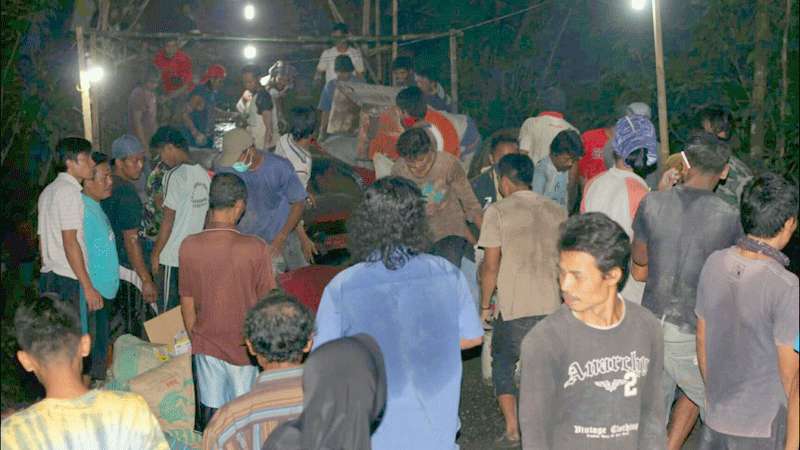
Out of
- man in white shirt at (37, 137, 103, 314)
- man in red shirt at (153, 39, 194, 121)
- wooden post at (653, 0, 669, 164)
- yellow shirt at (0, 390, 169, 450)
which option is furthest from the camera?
man in red shirt at (153, 39, 194, 121)

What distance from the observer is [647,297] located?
6.38 metres

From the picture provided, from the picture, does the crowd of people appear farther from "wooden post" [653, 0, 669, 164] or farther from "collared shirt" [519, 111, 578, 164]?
"wooden post" [653, 0, 669, 164]

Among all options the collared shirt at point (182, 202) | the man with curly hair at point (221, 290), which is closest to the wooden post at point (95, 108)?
the collared shirt at point (182, 202)

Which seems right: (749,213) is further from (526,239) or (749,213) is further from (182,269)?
(182,269)

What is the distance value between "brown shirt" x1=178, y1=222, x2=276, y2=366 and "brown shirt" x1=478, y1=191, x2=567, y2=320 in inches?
66.3

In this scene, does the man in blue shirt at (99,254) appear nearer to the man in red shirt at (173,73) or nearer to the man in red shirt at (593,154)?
the man in red shirt at (593,154)

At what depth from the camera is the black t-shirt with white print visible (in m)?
4.17

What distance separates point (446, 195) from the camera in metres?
8.40

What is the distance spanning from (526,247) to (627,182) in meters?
0.74

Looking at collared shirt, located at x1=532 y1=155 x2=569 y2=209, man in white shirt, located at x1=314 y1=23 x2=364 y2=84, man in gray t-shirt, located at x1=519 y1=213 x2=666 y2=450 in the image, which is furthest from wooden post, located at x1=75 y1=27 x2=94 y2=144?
man in gray t-shirt, located at x1=519 y1=213 x2=666 y2=450

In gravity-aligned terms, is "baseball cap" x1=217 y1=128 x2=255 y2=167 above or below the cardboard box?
above

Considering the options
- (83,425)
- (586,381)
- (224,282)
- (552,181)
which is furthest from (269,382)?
(552,181)

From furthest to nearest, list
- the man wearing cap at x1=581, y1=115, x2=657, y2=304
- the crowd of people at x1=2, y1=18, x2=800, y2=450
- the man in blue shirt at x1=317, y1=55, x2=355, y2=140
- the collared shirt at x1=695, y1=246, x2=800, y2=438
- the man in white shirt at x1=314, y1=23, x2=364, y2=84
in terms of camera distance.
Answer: the man in white shirt at x1=314, y1=23, x2=364, y2=84, the man in blue shirt at x1=317, y1=55, x2=355, y2=140, the man wearing cap at x1=581, y1=115, x2=657, y2=304, the collared shirt at x1=695, y1=246, x2=800, y2=438, the crowd of people at x1=2, y1=18, x2=800, y2=450

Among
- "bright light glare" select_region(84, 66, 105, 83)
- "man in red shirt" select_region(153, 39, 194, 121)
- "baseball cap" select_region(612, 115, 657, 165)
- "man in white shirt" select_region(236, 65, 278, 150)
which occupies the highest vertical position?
"man in red shirt" select_region(153, 39, 194, 121)
